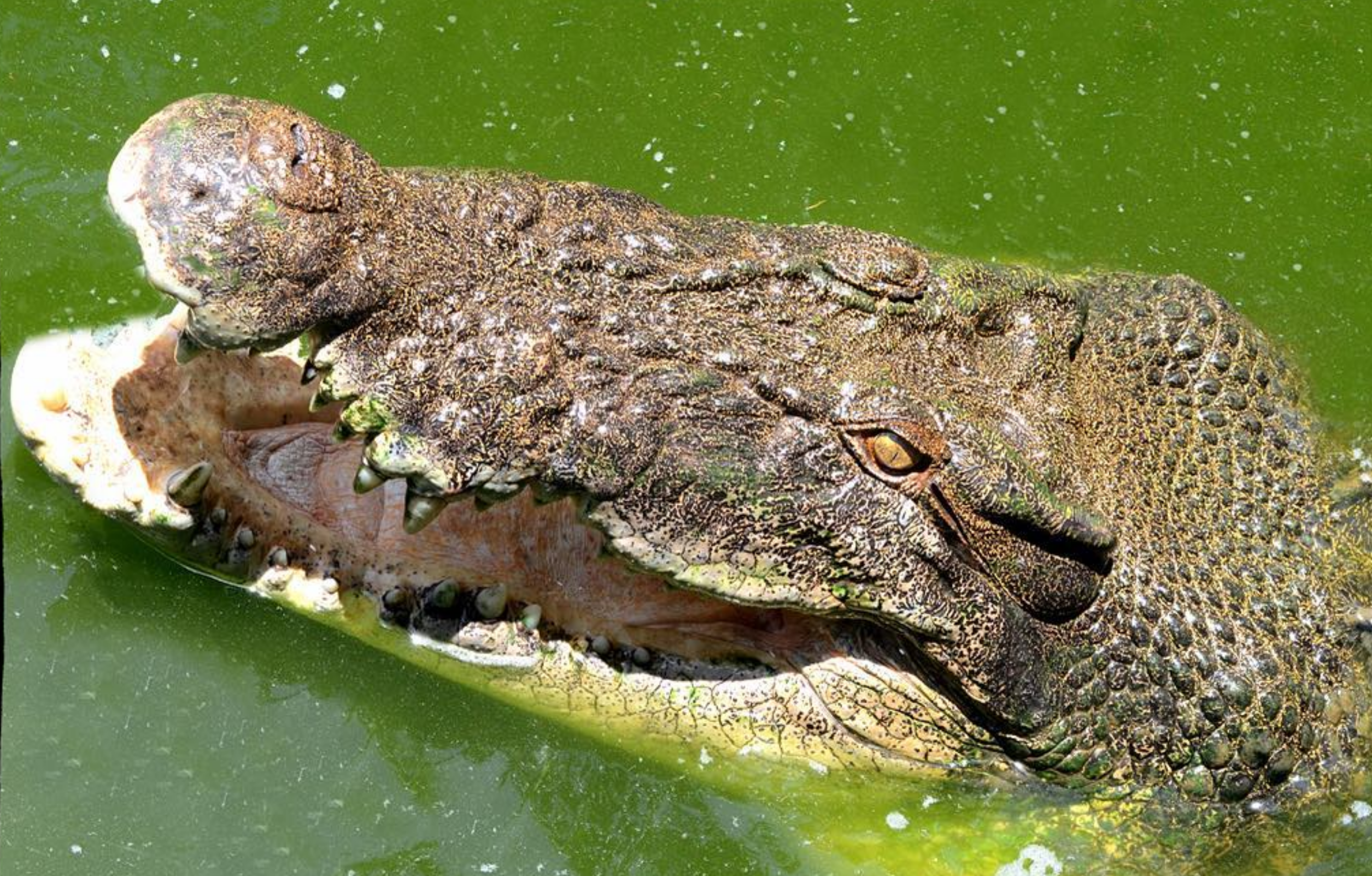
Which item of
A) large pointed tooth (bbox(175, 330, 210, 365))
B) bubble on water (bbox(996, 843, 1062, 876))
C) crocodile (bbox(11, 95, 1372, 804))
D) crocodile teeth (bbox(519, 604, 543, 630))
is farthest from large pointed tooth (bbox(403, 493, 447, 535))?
bubble on water (bbox(996, 843, 1062, 876))

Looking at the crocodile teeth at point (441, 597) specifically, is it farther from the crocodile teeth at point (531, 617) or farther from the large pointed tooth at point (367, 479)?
the large pointed tooth at point (367, 479)

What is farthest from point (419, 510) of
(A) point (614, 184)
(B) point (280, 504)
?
(A) point (614, 184)

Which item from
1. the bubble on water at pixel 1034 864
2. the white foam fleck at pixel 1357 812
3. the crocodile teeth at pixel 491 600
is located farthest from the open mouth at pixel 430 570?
the white foam fleck at pixel 1357 812

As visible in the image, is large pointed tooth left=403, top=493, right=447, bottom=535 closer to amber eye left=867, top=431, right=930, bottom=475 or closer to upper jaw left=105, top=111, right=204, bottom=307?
upper jaw left=105, top=111, right=204, bottom=307

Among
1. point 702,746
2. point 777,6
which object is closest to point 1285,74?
point 777,6

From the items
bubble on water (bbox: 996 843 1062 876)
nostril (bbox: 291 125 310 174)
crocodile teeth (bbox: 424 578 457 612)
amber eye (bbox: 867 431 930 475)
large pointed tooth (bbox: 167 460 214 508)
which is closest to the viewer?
nostril (bbox: 291 125 310 174)
